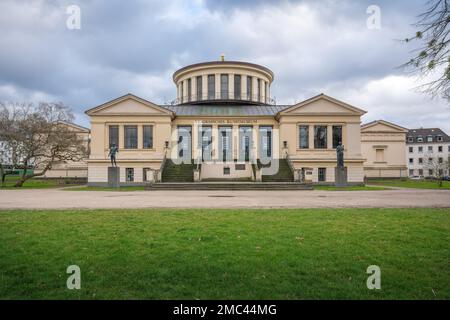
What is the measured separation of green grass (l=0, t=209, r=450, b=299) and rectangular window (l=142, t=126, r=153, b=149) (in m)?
26.6

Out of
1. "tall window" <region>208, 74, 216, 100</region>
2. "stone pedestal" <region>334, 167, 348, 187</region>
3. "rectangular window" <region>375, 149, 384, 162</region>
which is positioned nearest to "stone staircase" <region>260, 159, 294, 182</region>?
"stone pedestal" <region>334, 167, 348, 187</region>

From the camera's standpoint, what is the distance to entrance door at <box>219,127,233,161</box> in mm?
37312

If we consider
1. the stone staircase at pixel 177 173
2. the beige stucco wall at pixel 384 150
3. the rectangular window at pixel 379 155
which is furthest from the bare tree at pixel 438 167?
the stone staircase at pixel 177 173

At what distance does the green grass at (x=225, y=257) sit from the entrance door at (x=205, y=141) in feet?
90.9

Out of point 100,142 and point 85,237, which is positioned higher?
point 100,142

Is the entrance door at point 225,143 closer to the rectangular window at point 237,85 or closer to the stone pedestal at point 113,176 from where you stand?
the rectangular window at point 237,85

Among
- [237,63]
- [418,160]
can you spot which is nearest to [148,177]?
[237,63]

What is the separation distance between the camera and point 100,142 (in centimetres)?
3569

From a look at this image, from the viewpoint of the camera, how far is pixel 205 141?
3756cm

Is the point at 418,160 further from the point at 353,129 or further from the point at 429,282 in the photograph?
the point at 429,282

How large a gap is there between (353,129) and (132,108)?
25.0 metres

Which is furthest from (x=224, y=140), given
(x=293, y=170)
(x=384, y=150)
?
(x=384, y=150)

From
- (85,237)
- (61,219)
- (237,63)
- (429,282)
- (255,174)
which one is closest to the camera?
(429,282)
